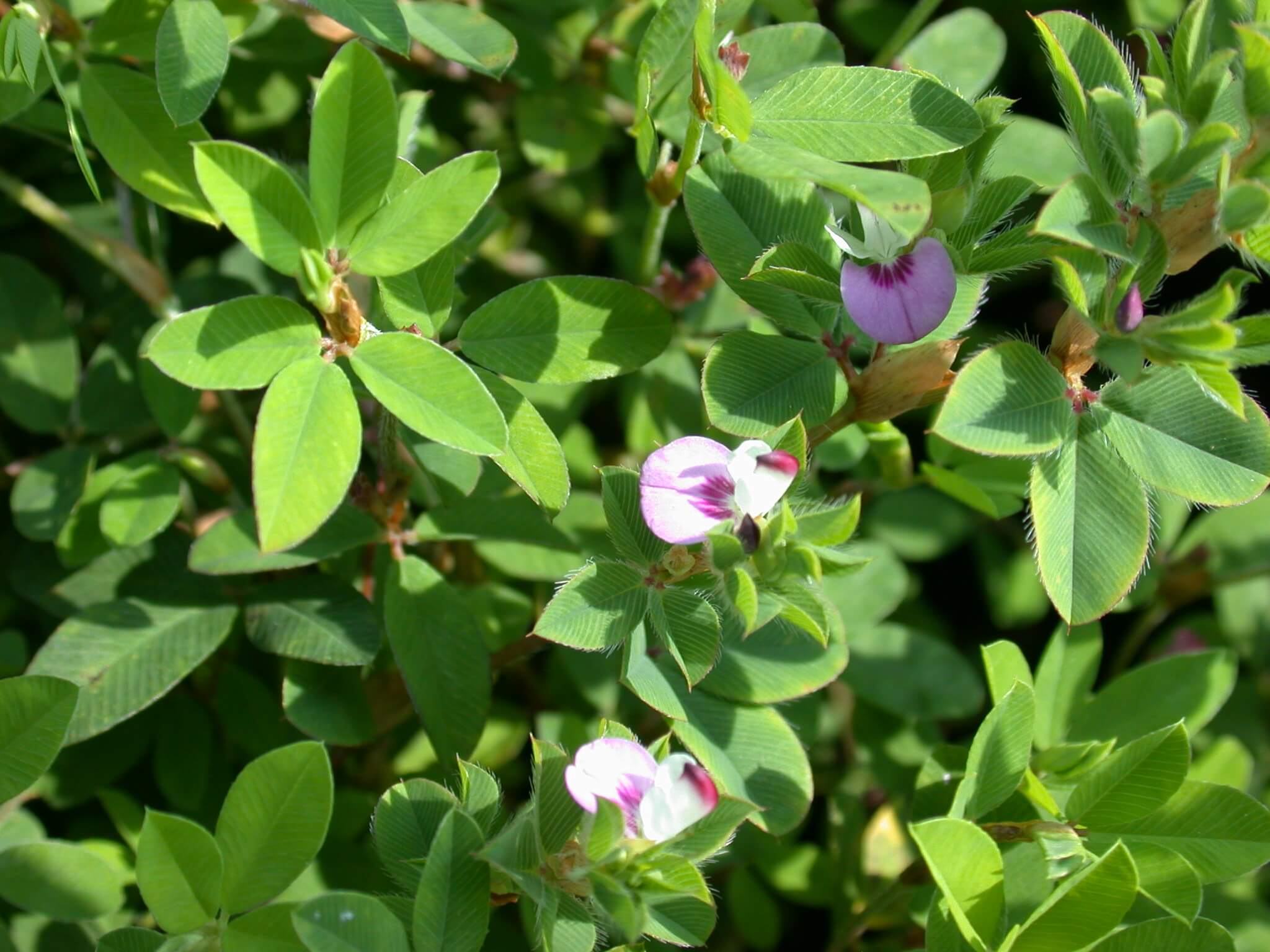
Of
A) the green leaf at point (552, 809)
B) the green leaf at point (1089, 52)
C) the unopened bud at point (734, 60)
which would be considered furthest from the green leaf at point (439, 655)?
the green leaf at point (1089, 52)

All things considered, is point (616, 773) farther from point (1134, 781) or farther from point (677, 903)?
point (1134, 781)

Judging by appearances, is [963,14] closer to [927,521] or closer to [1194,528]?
[927,521]

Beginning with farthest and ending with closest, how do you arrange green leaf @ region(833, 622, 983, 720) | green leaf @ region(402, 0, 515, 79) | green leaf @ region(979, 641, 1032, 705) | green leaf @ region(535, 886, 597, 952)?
green leaf @ region(833, 622, 983, 720)
green leaf @ region(402, 0, 515, 79)
green leaf @ region(979, 641, 1032, 705)
green leaf @ region(535, 886, 597, 952)

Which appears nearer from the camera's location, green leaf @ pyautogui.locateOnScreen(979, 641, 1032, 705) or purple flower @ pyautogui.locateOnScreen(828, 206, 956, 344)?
purple flower @ pyautogui.locateOnScreen(828, 206, 956, 344)

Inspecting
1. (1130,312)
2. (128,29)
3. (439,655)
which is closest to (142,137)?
(128,29)

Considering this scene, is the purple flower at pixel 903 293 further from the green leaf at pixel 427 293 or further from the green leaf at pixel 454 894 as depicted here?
the green leaf at pixel 454 894

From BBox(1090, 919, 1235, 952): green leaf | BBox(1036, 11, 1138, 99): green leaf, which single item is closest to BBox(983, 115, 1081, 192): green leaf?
BBox(1036, 11, 1138, 99): green leaf

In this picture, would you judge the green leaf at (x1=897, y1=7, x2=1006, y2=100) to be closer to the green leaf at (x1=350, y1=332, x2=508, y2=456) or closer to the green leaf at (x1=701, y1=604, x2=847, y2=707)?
the green leaf at (x1=701, y1=604, x2=847, y2=707)
